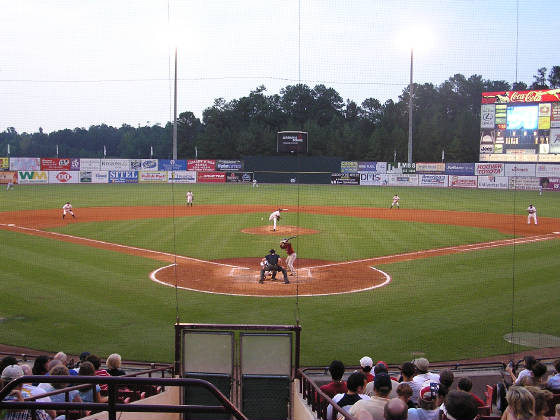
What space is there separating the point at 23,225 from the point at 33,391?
2384 cm

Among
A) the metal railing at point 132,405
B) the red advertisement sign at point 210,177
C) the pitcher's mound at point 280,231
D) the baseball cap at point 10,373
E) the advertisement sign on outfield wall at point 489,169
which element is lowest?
the pitcher's mound at point 280,231

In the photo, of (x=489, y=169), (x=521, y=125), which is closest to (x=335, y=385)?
(x=521, y=125)

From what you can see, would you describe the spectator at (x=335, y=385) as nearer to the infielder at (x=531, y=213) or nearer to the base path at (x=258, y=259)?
the base path at (x=258, y=259)

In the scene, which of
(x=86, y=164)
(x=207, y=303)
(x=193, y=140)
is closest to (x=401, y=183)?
(x=193, y=140)

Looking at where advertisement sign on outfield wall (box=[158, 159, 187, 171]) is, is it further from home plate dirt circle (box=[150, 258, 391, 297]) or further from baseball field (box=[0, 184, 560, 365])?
home plate dirt circle (box=[150, 258, 391, 297])

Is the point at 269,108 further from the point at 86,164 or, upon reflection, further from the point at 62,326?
the point at 62,326

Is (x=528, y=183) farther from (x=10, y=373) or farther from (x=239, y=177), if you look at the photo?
(x=10, y=373)

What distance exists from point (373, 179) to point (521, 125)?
1806 centimetres

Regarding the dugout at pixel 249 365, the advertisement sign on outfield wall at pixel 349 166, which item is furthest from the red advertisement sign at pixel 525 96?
the dugout at pixel 249 365

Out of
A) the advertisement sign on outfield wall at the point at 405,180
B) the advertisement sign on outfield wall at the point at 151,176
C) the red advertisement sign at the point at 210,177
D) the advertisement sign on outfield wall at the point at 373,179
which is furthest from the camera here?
the red advertisement sign at the point at 210,177

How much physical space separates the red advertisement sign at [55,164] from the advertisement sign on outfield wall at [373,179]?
30.5 meters

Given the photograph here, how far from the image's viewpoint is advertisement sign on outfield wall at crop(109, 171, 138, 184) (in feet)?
193

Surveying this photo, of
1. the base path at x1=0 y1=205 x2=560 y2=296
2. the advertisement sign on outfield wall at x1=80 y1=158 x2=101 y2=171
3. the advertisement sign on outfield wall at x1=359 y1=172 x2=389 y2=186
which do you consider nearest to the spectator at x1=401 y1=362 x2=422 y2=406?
the base path at x1=0 y1=205 x2=560 y2=296

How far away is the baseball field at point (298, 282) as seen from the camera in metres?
11.1
